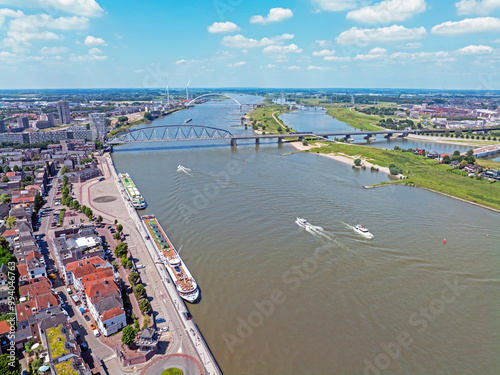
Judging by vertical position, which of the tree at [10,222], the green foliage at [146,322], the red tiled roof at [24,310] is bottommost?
the green foliage at [146,322]

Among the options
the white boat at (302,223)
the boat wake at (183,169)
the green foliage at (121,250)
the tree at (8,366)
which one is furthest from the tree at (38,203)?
the white boat at (302,223)

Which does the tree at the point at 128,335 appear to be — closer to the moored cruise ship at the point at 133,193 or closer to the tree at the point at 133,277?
the tree at the point at 133,277

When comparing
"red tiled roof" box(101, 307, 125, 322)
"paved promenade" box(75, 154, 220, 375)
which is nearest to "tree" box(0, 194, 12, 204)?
"paved promenade" box(75, 154, 220, 375)

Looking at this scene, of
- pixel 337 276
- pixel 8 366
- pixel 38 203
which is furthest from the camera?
pixel 38 203

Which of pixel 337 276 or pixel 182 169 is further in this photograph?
pixel 182 169

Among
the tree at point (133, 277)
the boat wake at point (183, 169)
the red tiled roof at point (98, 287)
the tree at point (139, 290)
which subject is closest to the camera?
the red tiled roof at point (98, 287)

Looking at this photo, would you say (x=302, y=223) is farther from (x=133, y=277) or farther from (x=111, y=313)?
(x=111, y=313)

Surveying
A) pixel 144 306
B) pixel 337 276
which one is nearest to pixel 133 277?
pixel 144 306

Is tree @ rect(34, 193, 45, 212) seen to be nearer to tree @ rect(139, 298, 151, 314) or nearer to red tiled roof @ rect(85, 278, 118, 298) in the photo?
red tiled roof @ rect(85, 278, 118, 298)
